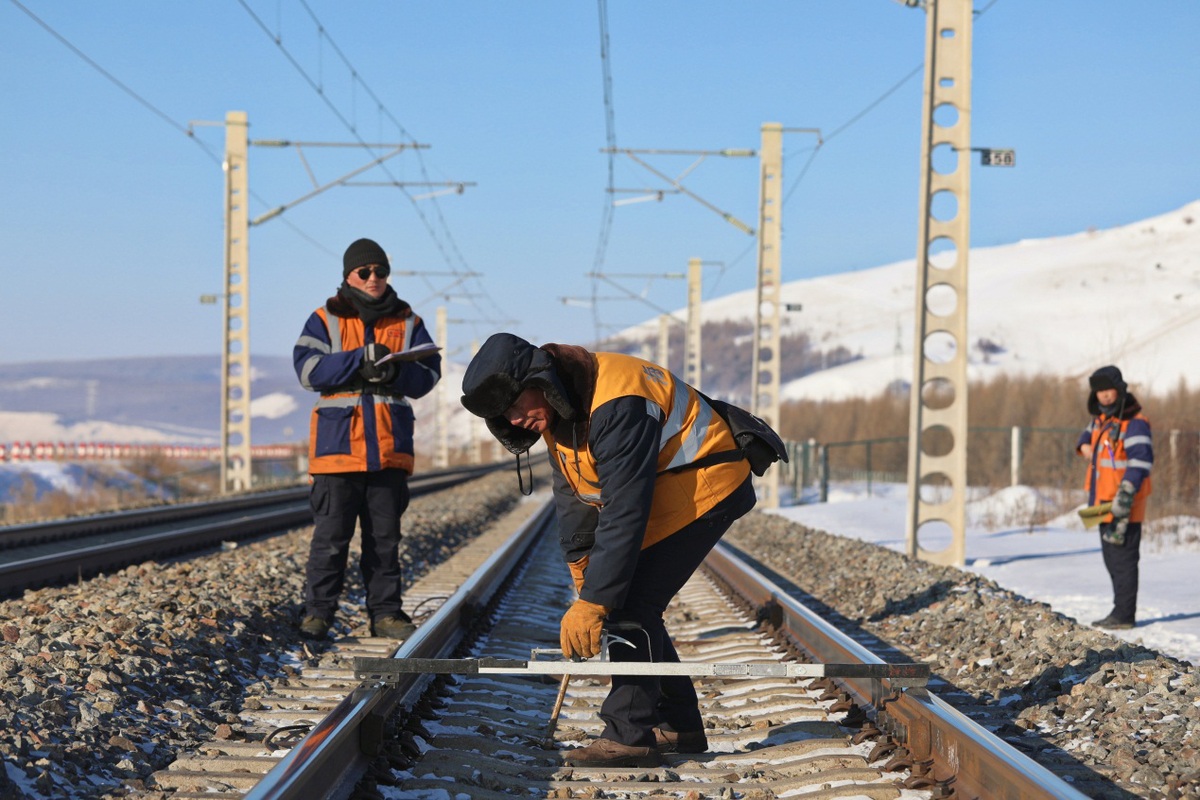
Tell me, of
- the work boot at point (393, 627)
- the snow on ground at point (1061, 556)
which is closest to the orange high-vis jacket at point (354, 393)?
the work boot at point (393, 627)

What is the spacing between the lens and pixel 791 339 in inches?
7402

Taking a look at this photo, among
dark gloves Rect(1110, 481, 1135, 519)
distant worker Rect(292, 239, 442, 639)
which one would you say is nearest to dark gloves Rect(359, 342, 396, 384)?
distant worker Rect(292, 239, 442, 639)

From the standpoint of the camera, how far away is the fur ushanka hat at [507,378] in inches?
160

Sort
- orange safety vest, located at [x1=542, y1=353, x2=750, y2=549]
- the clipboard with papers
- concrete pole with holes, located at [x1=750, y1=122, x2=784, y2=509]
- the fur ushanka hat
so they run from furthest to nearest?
concrete pole with holes, located at [x1=750, y1=122, x2=784, y2=509], the clipboard with papers, orange safety vest, located at [x1=542, y1=353, x2=750, y2=549], the fur ushanka hat

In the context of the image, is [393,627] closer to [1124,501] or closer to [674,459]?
[674,459]

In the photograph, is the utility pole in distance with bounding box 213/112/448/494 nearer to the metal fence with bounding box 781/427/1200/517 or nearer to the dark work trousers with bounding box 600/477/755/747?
the metal fence with bounding box 781/427/1200/517

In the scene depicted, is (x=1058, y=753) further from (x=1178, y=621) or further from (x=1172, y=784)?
(x=1178, y=621)

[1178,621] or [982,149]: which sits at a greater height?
[982,149]

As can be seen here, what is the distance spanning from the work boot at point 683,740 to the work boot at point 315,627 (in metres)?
2.92

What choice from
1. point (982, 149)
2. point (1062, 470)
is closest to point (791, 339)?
point (1062, 470)

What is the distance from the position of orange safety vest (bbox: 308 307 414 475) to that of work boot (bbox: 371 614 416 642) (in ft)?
2.79

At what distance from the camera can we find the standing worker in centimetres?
420

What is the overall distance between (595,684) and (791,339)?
18411 centimetres

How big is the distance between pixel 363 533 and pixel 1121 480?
5.16 metres
